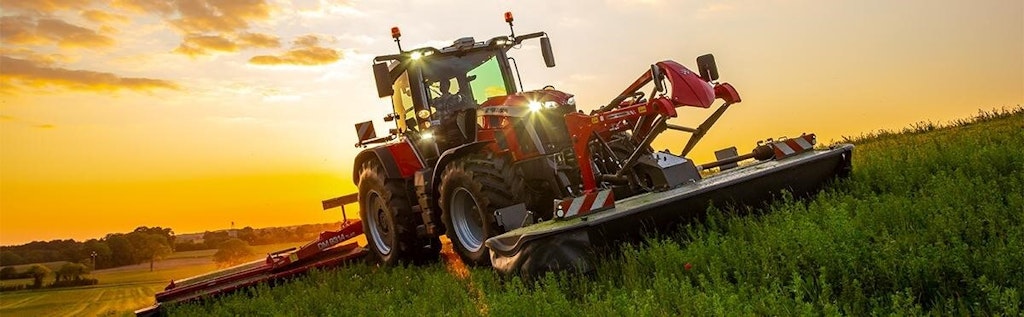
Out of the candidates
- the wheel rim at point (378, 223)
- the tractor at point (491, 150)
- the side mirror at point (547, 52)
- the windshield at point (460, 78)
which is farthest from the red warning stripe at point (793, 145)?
the wheel rim at point (378, 223)

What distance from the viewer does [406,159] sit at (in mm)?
8766

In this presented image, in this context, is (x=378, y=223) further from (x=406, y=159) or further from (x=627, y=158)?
(x=627, y=158)

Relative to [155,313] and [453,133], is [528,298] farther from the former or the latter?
[155,313]

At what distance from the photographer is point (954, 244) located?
4258 mm

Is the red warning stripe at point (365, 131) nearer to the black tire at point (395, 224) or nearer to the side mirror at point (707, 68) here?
the black tire at point (395, 224)

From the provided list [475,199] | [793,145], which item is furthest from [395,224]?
[793,145]

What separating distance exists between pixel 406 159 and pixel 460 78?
45.6 inches

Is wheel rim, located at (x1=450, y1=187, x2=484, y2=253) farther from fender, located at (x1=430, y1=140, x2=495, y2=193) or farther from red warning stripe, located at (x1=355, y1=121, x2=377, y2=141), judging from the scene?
red warning stripe, located at (x1=355, y1=121, x2=377, y2=141)

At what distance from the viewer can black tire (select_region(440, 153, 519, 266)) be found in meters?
6.82

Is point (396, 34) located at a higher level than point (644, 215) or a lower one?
higher

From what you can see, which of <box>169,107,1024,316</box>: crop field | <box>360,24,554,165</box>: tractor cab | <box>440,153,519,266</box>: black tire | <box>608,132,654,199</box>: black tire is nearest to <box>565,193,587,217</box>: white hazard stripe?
<box>169,107,1024,316</box>: crop field

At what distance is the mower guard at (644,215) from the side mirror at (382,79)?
2668 mm

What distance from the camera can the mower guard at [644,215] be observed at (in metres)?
5.34

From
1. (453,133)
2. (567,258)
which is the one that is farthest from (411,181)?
(567,258)
